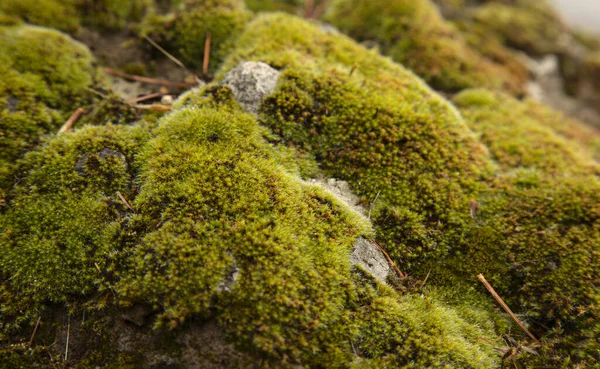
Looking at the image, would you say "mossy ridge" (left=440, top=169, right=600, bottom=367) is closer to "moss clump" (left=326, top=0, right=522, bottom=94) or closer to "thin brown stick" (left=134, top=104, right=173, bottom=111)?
"moss clump" (left=326, top=0, right=522, bottom=94)

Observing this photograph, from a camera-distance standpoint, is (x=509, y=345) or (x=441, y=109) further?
(x=441, y=109)

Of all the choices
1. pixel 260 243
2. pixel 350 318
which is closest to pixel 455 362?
pixel 350 318

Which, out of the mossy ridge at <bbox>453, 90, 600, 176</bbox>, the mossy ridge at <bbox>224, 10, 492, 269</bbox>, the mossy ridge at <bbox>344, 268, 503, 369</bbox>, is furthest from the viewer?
Result: the mossy ridge at <bbox>453, 90, 600, 176</bbox>

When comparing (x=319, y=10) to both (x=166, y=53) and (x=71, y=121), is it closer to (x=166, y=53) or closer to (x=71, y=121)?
(x=166, y=53)

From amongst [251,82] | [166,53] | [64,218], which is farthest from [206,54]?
[64,218]

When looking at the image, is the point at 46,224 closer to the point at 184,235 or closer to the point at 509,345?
the point at 184,235

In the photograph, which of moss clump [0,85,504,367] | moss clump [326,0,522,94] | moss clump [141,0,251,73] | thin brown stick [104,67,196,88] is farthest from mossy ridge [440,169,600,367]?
moss clump [141,0,251,73]
